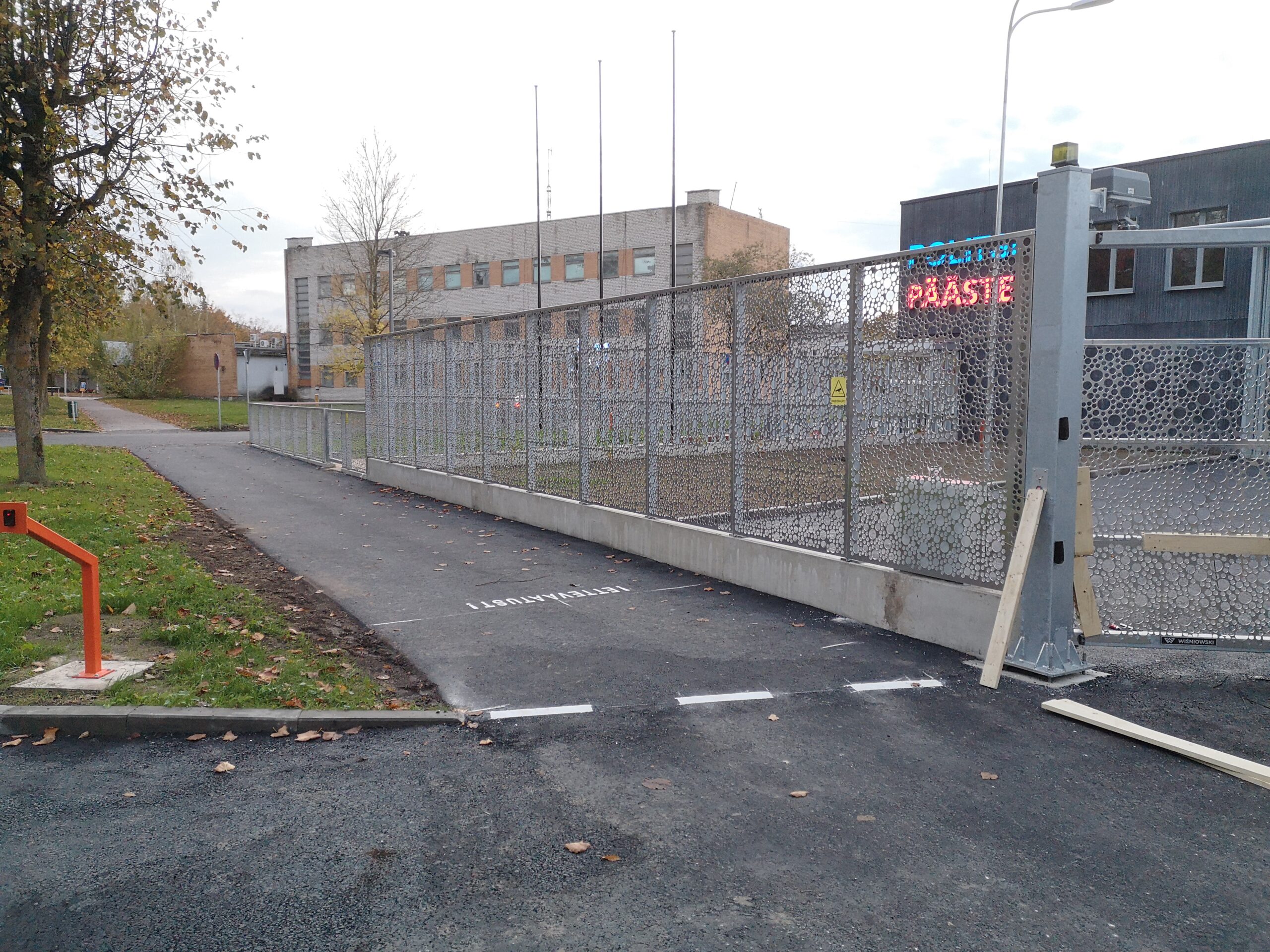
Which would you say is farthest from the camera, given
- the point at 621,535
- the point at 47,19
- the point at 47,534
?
the point at 47,19

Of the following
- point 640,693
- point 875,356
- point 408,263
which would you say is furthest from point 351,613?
point 408,263

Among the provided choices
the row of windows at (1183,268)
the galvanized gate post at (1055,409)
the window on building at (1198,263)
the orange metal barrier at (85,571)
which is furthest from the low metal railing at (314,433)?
the window on building at (1198,263)

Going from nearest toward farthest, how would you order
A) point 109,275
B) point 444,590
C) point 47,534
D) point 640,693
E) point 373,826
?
point 373,826 → point 47,534 → point 640,693 → point 444,590 → point 109,275

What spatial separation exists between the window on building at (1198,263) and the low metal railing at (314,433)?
21.8m

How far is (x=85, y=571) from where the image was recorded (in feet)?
19.1

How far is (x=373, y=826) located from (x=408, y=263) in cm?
6035

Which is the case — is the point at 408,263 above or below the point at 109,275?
above

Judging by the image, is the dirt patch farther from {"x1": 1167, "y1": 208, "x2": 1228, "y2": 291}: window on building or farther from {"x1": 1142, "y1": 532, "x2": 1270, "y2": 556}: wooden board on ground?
{"x1": 1167, "y1": 208, "x2": 1228, "y2": 291}: window on building

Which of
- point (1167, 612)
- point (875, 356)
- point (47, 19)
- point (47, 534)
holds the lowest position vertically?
point (1167, 612)

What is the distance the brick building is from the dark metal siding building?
20.5 metres

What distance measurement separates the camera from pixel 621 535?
11.0m

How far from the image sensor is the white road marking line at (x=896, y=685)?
19.5ft

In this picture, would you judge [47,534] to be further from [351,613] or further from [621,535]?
[621,535]

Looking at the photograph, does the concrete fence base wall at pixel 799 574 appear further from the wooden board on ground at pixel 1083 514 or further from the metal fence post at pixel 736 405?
the wooden board on ground at pixel 1083 514
